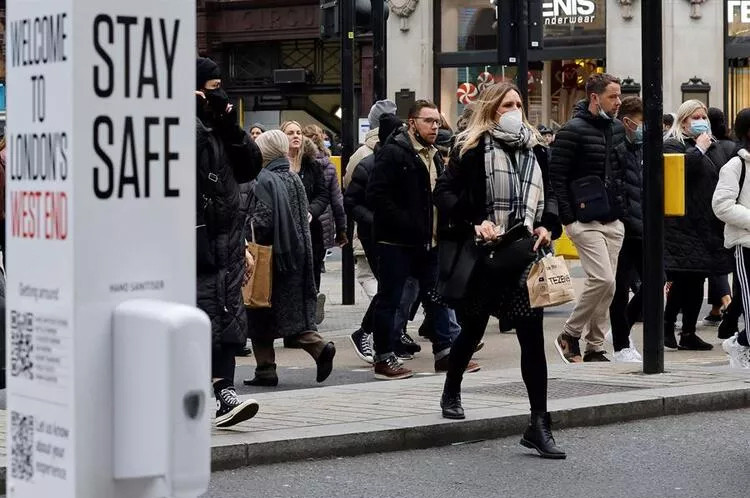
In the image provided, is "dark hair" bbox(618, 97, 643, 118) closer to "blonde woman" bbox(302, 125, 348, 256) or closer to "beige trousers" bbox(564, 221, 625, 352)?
"beige trousers" bbox(564, 221, 625, 352)

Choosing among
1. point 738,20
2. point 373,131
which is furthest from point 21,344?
point 738,20

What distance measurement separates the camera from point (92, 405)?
2.36 m

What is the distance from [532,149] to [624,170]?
3270 mm

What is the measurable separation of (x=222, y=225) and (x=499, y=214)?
1.33 metres

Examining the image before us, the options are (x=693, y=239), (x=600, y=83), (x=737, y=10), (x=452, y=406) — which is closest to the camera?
(x=452, y=406)

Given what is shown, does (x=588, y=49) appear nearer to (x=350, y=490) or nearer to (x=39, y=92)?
(x=350, y=490)

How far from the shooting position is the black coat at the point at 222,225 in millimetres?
7270

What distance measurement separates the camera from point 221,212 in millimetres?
7297

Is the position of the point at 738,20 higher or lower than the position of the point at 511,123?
higher

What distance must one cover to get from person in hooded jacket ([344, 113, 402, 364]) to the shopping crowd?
14mm

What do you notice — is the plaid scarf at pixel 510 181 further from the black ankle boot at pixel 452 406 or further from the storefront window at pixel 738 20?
the storefront window at pixel 738 20

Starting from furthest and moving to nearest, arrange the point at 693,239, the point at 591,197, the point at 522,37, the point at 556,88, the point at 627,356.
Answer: the point at 556,88
the point at 522,37
the point at 693,239
the point at 627,356
the point at 591,197

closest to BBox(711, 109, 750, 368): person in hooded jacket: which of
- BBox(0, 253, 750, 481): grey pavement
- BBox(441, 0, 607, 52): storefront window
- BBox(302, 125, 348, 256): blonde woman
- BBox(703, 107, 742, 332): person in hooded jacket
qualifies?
BBox(0, 253, 750, 481): grey pavement

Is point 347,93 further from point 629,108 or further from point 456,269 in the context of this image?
point 456,269
